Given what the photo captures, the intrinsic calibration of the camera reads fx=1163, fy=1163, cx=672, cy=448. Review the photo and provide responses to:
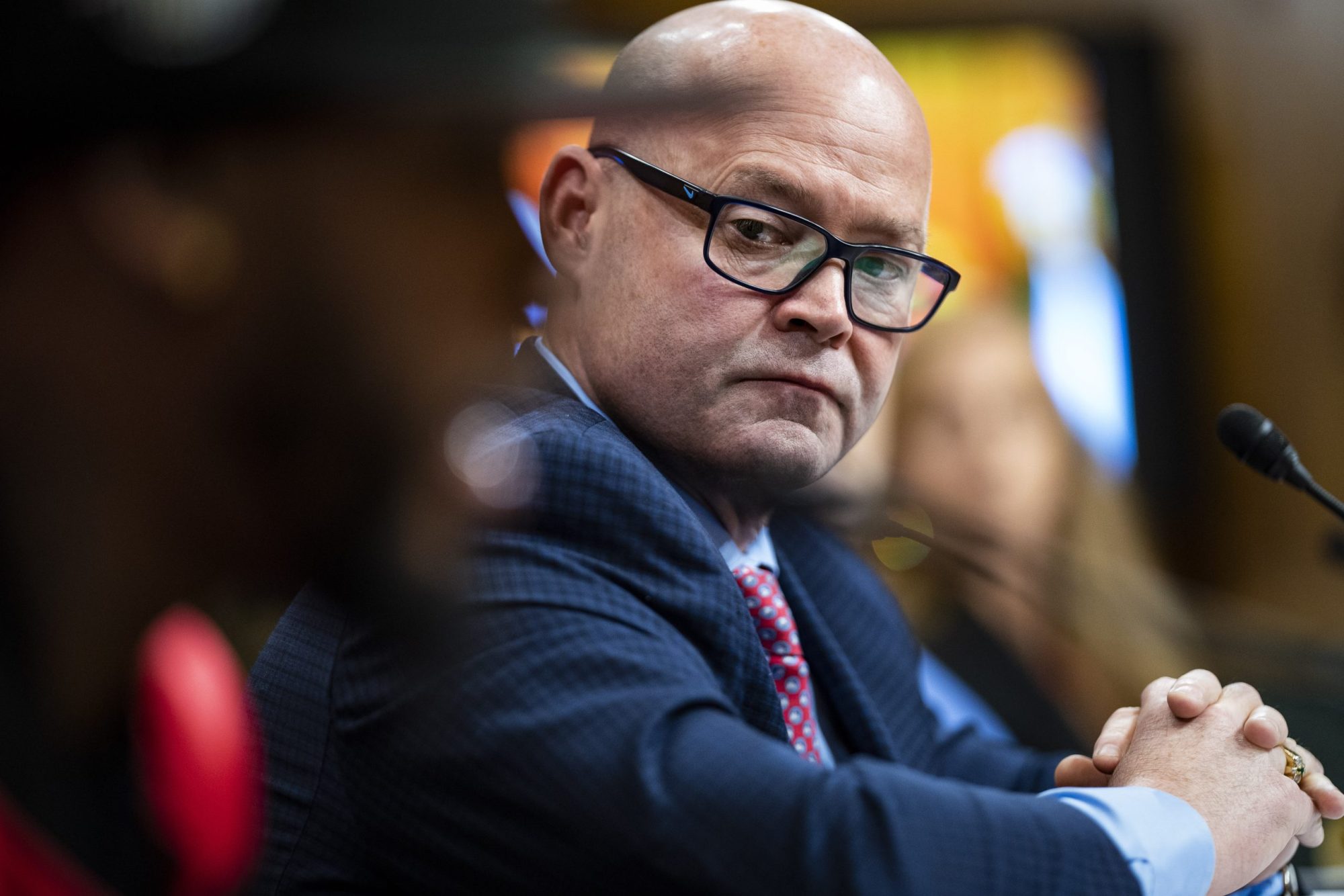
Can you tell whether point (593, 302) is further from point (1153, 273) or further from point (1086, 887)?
point (1153, 273)

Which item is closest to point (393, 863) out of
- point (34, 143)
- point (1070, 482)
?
point (34, 143)

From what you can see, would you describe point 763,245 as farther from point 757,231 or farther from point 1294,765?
point 1294,765

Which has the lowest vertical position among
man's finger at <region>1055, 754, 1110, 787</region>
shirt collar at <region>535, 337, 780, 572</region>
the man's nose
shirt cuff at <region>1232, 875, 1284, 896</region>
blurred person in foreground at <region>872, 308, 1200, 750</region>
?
blurred person in foreground at <region>872, 308, 1200, 750</region>

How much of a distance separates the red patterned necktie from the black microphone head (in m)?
0.38

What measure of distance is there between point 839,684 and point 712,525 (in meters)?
0.18

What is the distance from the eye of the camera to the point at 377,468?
454mm

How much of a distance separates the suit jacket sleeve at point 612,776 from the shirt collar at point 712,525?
0.14 meters

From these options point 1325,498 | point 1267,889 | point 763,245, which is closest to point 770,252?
point 763,245

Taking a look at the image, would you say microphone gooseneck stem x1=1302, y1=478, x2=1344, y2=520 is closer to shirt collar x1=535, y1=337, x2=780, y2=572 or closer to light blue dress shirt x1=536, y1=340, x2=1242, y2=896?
light blue dress shirt x1=536, y1=340, x2=1242, y2=896

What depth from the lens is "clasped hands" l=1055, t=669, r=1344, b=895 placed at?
0.77 meters

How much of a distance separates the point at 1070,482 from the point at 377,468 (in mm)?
2332

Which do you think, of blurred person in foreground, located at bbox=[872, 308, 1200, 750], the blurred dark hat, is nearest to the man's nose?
the blurred dark hat

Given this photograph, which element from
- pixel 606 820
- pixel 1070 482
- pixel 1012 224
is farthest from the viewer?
pixel 1012 224

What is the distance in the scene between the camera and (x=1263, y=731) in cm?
80
